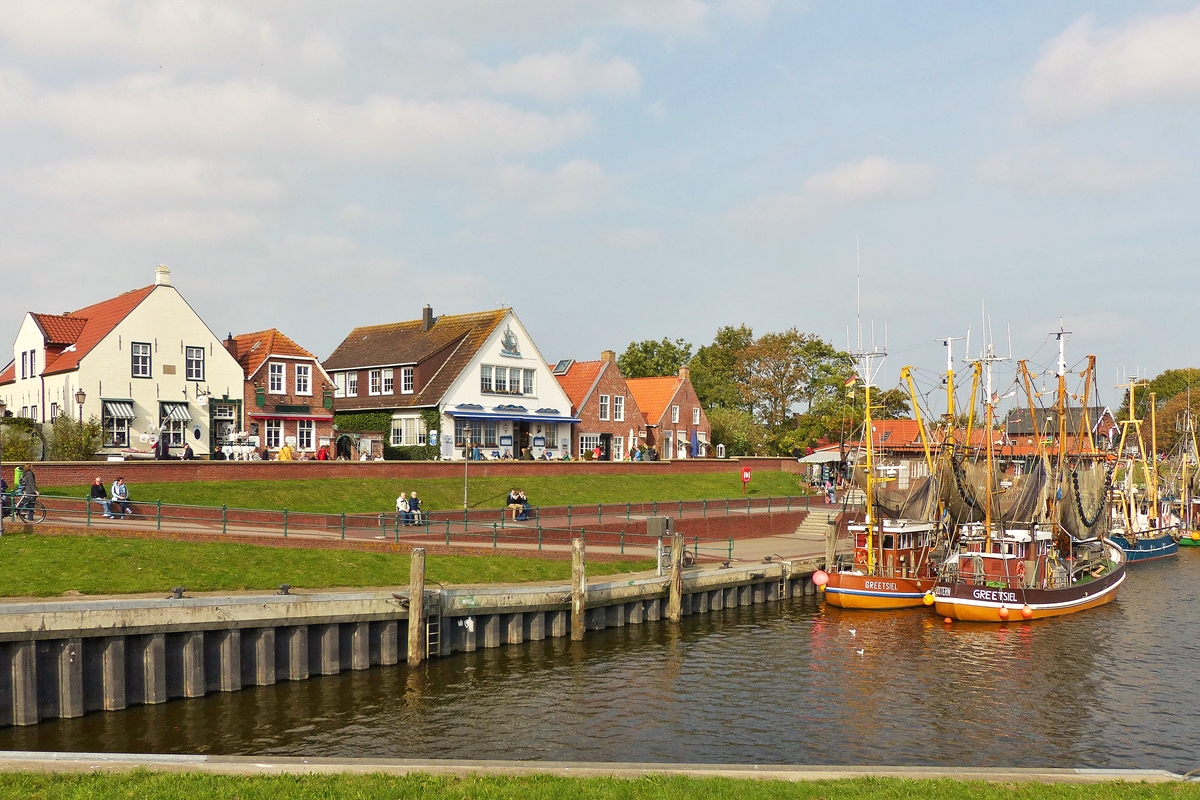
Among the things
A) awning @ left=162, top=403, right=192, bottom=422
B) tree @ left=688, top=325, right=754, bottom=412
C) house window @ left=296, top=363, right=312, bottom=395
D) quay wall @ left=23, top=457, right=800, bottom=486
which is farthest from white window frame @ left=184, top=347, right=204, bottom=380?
tree @ left=688, top=325, right=754, bottom=412

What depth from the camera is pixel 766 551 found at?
44.8 meters

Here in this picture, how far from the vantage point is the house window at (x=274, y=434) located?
54906 mm

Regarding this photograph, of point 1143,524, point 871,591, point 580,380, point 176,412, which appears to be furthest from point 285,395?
point 1143,524

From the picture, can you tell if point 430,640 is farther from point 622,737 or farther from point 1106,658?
point 1106,658

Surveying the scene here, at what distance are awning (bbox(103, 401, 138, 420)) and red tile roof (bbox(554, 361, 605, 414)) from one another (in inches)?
1138

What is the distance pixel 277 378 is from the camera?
5559cm

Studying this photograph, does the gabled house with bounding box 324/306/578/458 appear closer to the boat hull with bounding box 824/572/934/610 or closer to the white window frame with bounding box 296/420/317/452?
the white window frame with bounding box 296/420/317/452

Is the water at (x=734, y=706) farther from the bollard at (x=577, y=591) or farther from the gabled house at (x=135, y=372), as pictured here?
the gabled house at (x=135, y=372)

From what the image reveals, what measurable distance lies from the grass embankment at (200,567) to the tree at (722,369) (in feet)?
198

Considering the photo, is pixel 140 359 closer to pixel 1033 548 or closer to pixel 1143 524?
pixel 1033 548

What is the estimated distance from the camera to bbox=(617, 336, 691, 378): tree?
101m

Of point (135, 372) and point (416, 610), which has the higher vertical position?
point (135, 372)

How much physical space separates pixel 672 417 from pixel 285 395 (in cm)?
3143

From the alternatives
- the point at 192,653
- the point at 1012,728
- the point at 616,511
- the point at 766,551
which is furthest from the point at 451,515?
the point at 1012,728
